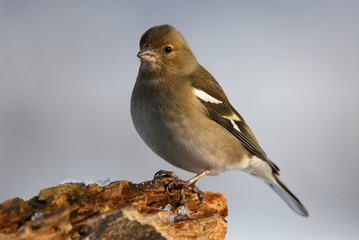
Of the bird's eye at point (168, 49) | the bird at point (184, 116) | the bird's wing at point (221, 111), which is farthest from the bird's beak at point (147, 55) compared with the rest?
the bird's wing at point (221, 111)

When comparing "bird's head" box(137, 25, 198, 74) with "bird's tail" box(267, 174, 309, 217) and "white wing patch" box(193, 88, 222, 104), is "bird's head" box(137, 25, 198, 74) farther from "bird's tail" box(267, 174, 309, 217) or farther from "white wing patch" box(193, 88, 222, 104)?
"bird's tail" box(267, 174, 309, 217)

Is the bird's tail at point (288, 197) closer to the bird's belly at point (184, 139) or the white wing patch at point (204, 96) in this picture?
the bird's belly at point (184, 139)

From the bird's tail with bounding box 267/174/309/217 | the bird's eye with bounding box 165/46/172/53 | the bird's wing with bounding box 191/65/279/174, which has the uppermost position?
the bird's eye with bounding box 165/46/172/53

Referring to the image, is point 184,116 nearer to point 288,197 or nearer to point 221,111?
point 221,111

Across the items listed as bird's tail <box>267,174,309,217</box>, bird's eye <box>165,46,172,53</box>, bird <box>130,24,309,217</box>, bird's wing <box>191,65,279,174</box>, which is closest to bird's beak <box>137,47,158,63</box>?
bird <box>130,24,309,217</box>

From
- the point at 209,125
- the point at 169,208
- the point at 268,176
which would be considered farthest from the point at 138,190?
the point at 268,176
